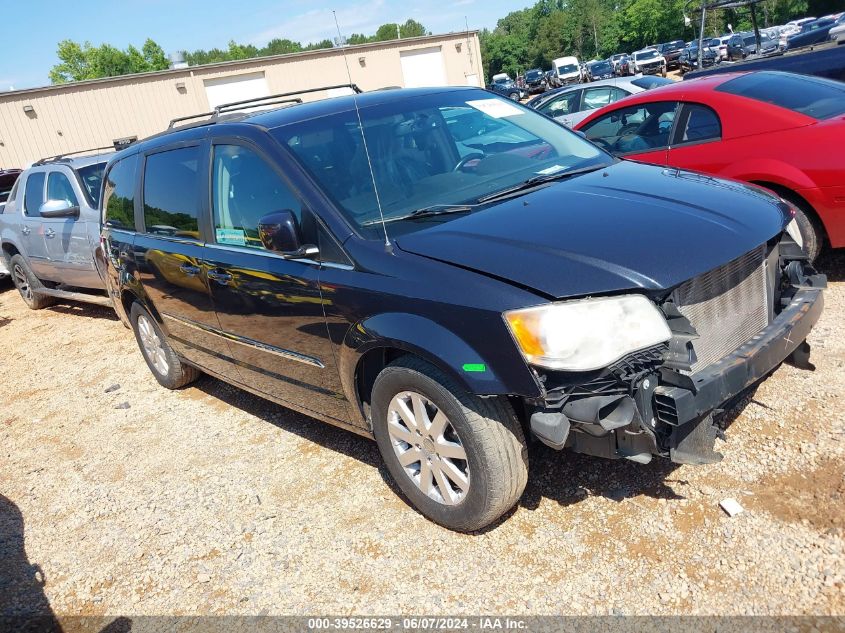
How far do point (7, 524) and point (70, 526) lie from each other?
1.59 ft

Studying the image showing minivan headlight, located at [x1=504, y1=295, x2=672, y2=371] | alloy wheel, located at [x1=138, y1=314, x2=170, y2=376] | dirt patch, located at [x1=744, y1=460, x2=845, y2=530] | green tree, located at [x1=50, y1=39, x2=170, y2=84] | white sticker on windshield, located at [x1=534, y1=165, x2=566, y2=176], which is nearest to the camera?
minivan headlight, located at [x1=504, y1=295, x2=672, y2=371]

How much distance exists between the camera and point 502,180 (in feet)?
11.1

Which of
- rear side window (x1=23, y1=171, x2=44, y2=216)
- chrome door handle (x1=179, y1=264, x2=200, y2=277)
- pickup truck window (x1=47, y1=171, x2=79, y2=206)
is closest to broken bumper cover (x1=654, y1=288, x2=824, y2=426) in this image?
chrome door handle (x1=179, y1=264, x2=200, y2=277)

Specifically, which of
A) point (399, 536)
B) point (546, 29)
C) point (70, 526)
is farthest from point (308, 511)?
point (546, 29)

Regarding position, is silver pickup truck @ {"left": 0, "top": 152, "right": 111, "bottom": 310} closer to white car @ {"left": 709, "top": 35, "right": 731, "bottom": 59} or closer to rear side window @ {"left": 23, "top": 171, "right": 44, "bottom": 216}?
rear side window @ {"left": 23, "top": 171, "right": 44, "bottom": 216}

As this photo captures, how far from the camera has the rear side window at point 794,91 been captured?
489 centimetres

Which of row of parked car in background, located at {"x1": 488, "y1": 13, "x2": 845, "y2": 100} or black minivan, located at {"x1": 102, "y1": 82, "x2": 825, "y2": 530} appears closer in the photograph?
black minivan, located at {"x1": 102, "y1": 82, "x2": 825, "y2": 530}

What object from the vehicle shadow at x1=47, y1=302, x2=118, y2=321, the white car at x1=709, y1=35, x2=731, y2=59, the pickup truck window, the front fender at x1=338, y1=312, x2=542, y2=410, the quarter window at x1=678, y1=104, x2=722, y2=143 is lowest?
the white car at x1=709, y1=35, x2=731, y2=59

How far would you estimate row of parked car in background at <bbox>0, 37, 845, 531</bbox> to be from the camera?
7.94 feet

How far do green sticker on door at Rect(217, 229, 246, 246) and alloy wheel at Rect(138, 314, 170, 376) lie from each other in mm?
1790

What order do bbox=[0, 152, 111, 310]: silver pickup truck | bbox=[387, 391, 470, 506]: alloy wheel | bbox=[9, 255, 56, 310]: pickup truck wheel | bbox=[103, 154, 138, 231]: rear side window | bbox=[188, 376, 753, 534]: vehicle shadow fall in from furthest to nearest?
bbox=[9, 255, 56, 310]: pickup truck wheel → bbox=[0, 152, 111, 310]: silver pickup truck → bbox=[103, 154, 138, 231]: rear side window → bbox=[188, 376, 753, 534]: vehicle shadow → bbox=[387, 391, 470, 506]: alloy wheel

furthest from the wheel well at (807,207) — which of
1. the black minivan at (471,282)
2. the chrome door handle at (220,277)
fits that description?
the chrome door handle at (220,277)

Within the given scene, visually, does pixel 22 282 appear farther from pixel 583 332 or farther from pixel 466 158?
pixel 583 332

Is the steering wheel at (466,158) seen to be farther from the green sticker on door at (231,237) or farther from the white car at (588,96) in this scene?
the white car at (588,96)
